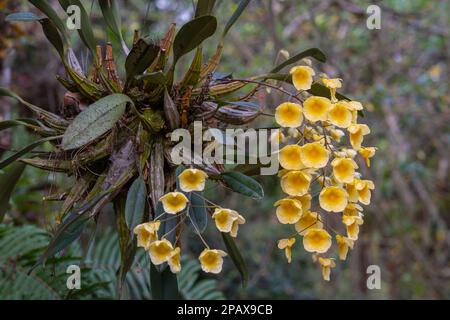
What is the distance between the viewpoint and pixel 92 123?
2.31 ft

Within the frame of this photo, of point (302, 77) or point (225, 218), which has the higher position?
point (302, 77)

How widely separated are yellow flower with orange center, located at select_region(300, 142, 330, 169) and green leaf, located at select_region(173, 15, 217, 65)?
24 centimetres

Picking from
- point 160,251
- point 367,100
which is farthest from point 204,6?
point 367,100

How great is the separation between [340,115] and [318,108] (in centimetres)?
4

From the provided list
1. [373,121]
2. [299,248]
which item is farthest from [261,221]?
[373,121]

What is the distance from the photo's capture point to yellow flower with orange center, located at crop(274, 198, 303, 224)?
73 cm

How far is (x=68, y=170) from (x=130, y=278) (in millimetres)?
747

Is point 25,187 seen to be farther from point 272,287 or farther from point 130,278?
point 272,287

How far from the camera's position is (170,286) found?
0.85 m

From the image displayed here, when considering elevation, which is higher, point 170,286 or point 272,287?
point 170,286

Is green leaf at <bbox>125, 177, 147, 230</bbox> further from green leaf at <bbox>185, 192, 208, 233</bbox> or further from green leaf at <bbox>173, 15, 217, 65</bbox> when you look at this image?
green leaf at <bbox>173, 15, 217, 65</bbox>

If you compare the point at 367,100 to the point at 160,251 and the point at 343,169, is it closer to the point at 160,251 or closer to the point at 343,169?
the point at 343,169
